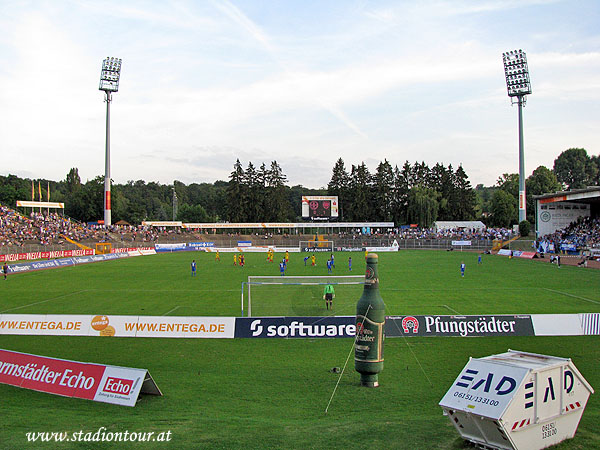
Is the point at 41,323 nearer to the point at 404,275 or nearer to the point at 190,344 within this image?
the point at 190,344

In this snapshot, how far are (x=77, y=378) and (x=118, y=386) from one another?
4.29ft

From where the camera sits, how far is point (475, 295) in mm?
28984

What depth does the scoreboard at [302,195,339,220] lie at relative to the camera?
98.4 meters

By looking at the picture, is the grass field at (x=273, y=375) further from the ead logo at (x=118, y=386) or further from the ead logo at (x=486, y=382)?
the ead logo at (x=486, y=382)

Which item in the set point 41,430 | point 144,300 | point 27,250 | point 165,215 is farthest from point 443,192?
point 41,430

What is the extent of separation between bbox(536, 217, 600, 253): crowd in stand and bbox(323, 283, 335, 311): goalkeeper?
44315mm

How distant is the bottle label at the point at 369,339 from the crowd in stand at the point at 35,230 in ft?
194

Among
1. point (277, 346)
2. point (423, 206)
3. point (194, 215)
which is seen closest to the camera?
point (277, 346)

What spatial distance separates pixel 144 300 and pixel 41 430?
19582 millimetres

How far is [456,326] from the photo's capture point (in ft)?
60.7

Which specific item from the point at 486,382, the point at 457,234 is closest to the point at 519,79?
the point at 457,234

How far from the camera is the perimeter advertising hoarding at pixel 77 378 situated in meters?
11.2

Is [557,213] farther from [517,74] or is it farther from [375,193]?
[375,193]

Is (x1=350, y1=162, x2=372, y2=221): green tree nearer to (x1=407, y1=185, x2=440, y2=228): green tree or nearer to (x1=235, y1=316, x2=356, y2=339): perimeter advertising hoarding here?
(x1=407, y1=185, x2=440, y2=228): green tree
